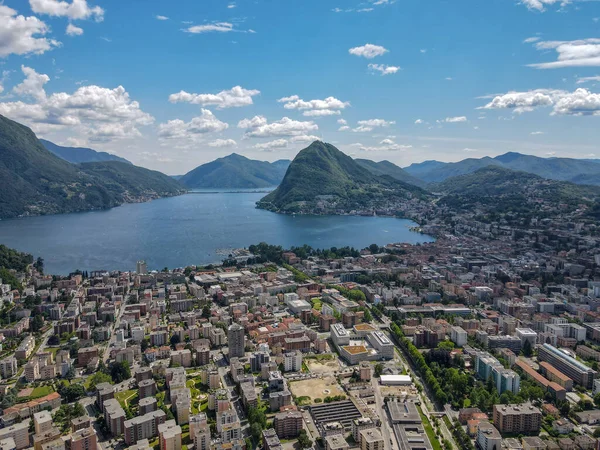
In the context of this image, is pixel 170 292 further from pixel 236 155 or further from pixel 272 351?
pixel 236 155

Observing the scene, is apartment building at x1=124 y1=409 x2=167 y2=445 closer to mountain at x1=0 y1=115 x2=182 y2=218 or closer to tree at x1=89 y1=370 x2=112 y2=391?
tree at x1=89 y1=370 x2=112 y2=391

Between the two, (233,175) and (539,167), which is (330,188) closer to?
(539,167)

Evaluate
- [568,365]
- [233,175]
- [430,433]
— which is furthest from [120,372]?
[233,175]

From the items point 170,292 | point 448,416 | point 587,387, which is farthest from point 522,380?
point 170,292

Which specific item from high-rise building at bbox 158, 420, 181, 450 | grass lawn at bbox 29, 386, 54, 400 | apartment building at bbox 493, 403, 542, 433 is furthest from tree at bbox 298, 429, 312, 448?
grass lawn at bbox 29, 386, 54, 400

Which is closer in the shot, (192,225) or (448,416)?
(448,416)

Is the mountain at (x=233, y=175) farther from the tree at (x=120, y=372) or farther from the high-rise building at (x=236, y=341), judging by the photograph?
the tree at (x=120, y=372)
